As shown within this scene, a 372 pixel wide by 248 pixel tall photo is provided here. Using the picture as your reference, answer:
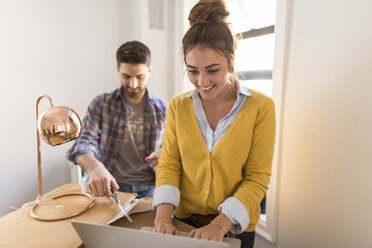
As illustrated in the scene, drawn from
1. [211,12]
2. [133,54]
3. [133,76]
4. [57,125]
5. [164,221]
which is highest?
[211,12]

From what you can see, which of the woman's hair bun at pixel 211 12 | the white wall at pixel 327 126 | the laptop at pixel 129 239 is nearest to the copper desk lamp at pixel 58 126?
the laptop at pixel 129 239

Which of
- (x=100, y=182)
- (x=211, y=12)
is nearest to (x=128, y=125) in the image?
(x=100, y=182)

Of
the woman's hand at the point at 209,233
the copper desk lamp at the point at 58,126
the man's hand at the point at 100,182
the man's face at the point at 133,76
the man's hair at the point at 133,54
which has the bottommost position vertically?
the woman's hand at the point at 209,233

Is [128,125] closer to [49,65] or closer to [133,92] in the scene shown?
[133,92]

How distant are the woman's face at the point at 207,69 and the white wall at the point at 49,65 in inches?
53.4

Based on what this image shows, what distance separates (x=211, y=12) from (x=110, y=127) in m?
0.90

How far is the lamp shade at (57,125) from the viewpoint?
2.20 feet

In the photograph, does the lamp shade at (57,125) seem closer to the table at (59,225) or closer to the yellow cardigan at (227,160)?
the table at (59,225)

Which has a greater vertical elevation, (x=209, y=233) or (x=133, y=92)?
(x=133, y=92)

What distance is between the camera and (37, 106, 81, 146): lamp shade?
26.4 inches

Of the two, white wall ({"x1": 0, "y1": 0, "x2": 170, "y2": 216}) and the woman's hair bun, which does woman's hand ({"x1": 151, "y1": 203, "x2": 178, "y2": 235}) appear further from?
white wall ({"x1": 0, "y1": 0, "x2": 170, "y2": 216})

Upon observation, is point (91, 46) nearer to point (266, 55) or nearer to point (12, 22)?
point (12, 22)

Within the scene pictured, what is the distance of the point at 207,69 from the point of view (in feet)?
2.60

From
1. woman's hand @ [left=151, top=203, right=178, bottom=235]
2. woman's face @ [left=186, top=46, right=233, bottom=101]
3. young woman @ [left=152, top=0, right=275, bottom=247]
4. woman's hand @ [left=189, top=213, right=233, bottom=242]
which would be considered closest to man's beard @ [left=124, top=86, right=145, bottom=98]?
young woman @ [left=152, top=0, right=275, bottom=247]
